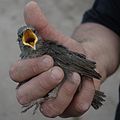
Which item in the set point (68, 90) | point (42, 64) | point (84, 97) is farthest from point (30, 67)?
point (84, 97)

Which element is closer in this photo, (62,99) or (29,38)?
(29,38)

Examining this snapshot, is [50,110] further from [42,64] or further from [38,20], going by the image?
[38,20]

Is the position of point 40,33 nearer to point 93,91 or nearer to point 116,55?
point 93,91

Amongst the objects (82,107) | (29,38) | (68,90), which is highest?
(29,38)

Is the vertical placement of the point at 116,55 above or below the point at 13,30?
below

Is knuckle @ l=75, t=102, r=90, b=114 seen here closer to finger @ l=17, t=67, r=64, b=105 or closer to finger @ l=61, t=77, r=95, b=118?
finger @ l=61, t=77, r=95, b=118

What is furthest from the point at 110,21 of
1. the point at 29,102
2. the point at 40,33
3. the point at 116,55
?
the point at 29,102

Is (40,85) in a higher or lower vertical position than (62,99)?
higher
